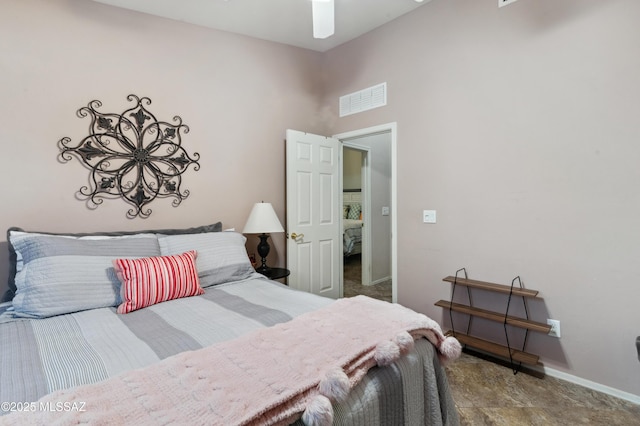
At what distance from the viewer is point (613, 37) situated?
1975 millimetres

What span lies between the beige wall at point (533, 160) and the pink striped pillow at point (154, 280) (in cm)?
194

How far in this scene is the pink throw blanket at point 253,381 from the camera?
30.9 inches

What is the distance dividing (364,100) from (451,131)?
1.03 meters

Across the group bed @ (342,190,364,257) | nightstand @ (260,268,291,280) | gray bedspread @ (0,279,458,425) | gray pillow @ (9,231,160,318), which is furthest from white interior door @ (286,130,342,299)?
bed @ (342,190,364,257)

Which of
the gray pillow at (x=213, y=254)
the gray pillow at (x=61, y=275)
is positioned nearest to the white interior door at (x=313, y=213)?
the gray pillow at (x=213, y=254)

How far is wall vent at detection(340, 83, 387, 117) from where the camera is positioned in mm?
3204

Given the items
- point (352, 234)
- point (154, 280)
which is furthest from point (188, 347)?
point (352, 234)

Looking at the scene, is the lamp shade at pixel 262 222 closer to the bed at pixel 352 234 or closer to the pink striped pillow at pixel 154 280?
the pink striped pillow at pixel 154 280

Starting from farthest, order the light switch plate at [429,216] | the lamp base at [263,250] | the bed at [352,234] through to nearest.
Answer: the bed at [352,234]
the lamp base at [263,250]
the light switch plate at [429,216]

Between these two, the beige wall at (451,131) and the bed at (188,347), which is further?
the beige wall at (451,131)

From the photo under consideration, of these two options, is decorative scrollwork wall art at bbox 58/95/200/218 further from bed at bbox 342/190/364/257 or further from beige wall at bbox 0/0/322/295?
bed at bbox 342/190/364/257

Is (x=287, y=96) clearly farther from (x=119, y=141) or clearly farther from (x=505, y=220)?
(x=505, y=220)

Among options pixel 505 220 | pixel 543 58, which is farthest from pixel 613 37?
pixel 505 220

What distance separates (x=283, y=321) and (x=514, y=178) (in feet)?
6.52
